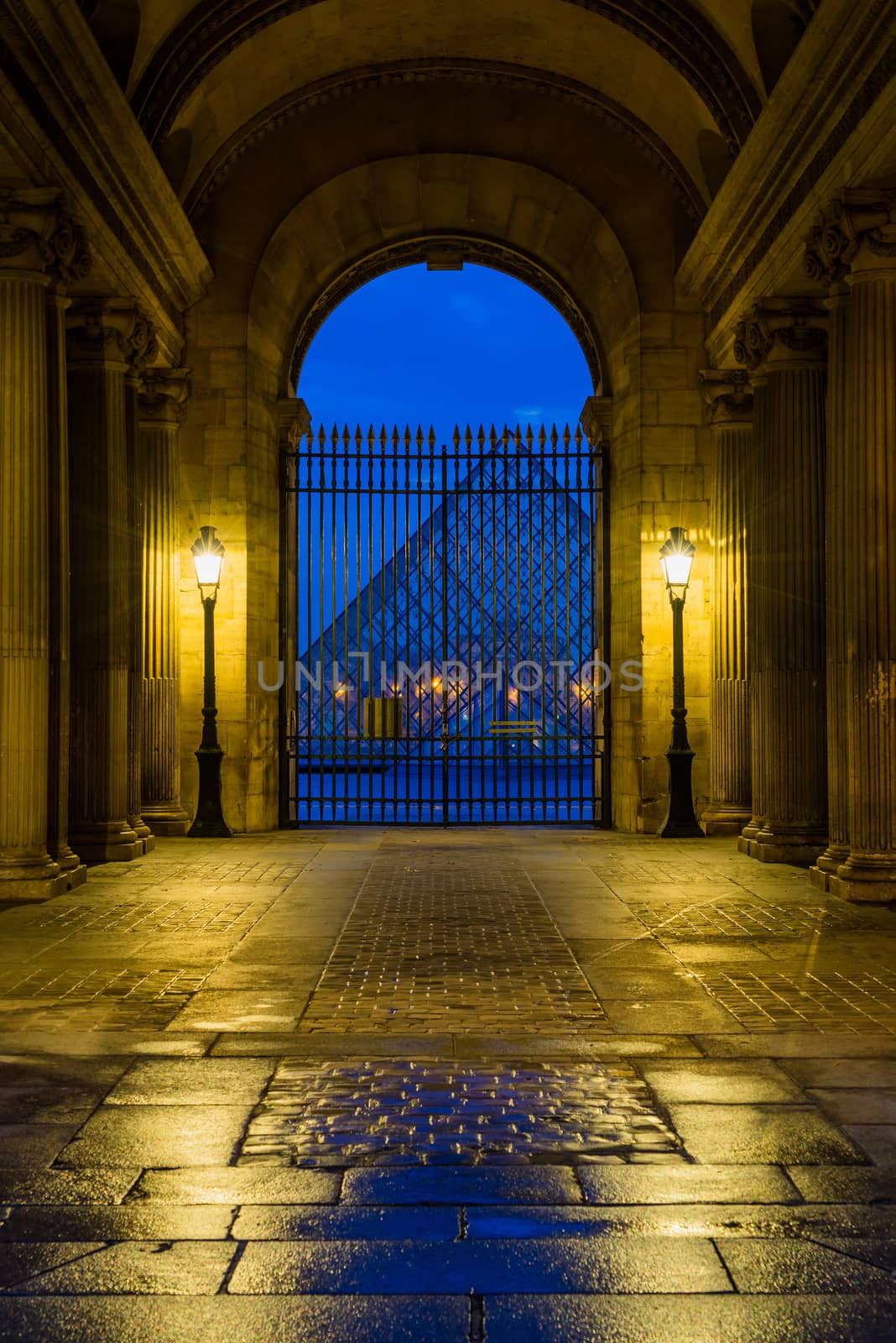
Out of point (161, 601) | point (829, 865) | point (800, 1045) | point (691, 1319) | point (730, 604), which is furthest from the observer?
point (730, 604)

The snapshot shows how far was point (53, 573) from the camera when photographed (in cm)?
1245

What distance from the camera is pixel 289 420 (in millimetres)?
19703

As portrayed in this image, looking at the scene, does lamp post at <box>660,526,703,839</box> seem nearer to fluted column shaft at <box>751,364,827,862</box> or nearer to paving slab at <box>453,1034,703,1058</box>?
fluted column shaft at <box>751,364,827,862</box>

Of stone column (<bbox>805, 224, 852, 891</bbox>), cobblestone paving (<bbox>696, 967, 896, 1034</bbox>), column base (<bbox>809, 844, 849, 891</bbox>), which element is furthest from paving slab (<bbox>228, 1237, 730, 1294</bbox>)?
stone column (<bbox>805, 224, 852, 891</bbox>)

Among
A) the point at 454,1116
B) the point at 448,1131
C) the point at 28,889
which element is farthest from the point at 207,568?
the point at 448,1131

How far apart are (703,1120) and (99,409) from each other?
11373 mm

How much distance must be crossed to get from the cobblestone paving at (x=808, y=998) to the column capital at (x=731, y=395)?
410 inches

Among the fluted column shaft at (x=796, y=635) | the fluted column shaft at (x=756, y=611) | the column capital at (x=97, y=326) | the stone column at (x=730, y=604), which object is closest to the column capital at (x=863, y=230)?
the fluted column shaft at (x=796, y=635)

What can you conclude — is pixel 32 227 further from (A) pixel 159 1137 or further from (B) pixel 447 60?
(A) pixel 159 1137

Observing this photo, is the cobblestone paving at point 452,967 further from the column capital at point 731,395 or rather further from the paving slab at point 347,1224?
the column capital at point 731,395

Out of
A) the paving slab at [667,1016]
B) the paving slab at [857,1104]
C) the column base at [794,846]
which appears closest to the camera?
the paving slab at [857,1104]

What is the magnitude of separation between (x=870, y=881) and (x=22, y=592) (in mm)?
7309

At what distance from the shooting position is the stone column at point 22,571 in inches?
466

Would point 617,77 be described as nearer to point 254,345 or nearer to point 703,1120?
point 254,345
